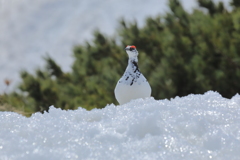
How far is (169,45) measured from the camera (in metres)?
7.93

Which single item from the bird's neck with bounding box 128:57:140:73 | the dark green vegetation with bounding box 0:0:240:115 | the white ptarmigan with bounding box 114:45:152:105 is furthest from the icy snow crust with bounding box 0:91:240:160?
the dark green vegetation with bounding box 0:0:240:115

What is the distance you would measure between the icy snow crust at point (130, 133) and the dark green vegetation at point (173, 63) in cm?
496

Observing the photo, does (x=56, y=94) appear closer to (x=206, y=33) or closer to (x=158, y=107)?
(x=206, y=33)

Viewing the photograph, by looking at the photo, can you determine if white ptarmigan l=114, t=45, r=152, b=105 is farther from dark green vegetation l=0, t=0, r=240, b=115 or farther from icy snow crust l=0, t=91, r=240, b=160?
dark green vegetation l=0, t=0, r=240, b=115

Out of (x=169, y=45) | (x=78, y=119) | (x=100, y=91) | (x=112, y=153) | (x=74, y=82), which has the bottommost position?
(x=112, y=153)

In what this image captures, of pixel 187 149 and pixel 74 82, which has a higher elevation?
pixel 74 82

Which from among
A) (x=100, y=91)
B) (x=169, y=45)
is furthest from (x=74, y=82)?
(x=169, y=45)

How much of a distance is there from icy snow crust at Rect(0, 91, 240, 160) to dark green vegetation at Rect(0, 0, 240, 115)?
16.3 feet

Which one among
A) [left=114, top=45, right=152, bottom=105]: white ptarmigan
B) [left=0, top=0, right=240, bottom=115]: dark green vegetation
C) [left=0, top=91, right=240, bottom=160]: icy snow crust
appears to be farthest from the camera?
[left=0, top=0, right=240, bottom=115]: dark green vegetation

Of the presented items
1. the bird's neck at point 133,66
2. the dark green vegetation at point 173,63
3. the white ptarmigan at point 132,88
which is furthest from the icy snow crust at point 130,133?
the dark green vegetation at point 173,63

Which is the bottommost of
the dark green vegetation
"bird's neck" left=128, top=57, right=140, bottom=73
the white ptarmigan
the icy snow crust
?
the icy snow crust

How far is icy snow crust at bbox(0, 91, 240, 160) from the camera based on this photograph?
1.32 m

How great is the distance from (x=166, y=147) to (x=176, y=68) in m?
6.41

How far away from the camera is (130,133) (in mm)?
1445
